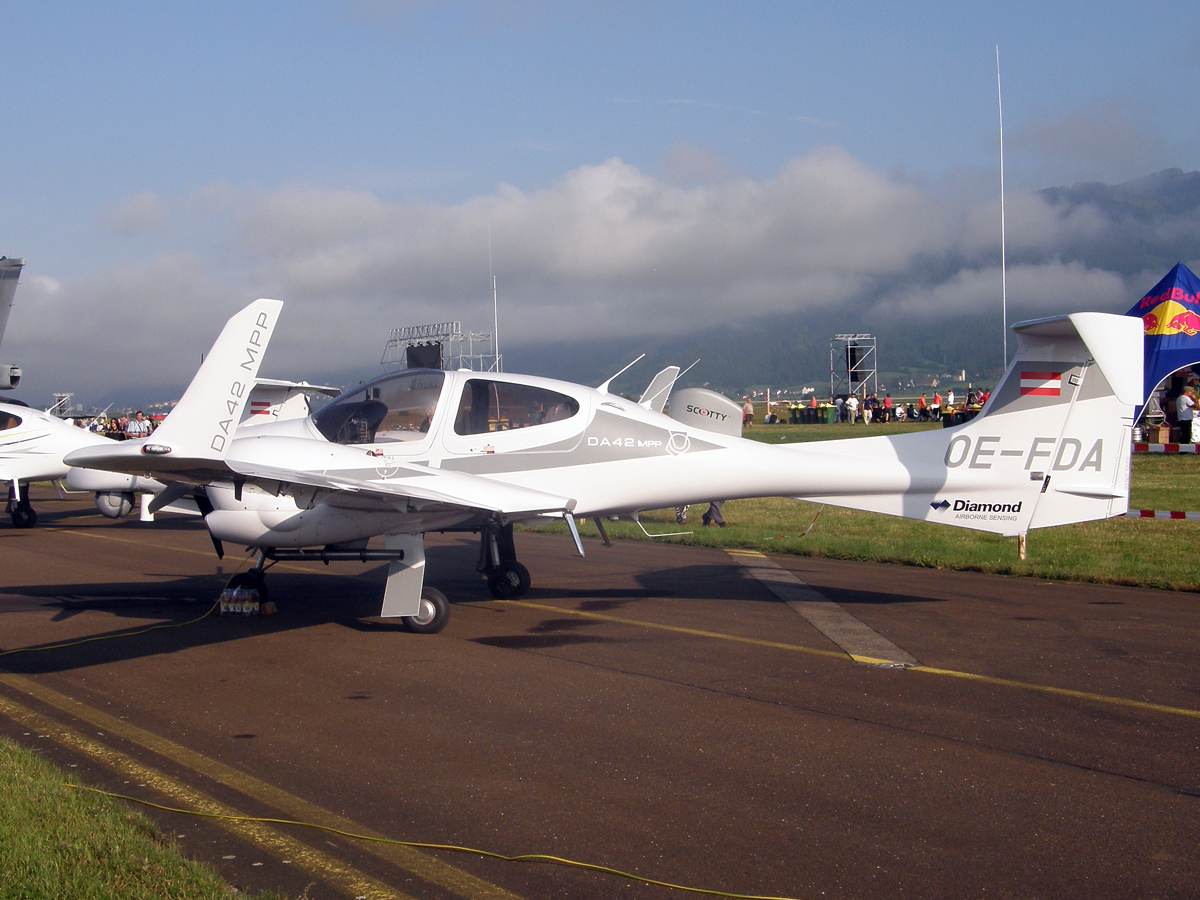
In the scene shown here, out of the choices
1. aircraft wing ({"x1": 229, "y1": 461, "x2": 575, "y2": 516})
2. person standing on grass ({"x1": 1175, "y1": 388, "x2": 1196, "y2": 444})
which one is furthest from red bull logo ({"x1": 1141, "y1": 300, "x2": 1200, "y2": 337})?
aircraft wing ({"x1": 229, "y1": 461, "x2": 575, "y2": 516})

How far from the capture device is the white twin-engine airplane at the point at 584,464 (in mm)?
8789

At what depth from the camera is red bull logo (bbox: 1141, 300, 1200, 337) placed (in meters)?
27.2

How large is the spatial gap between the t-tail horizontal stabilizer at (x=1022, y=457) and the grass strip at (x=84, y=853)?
6980 millimetres

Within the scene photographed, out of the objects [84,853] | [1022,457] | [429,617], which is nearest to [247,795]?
[84,853]

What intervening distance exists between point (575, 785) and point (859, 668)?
10.7 ft

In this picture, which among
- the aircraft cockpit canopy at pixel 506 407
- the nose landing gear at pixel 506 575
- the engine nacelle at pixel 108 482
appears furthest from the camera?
the engine nacelle at pixel 108 482

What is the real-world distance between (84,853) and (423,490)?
5.07 metres

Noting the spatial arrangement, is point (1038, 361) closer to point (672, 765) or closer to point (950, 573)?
point (950, 573)

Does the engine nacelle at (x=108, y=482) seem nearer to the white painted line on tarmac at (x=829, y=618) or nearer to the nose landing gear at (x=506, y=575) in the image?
the nose landing gear at (x=506, y=575)

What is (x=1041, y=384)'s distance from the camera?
938 centimetres

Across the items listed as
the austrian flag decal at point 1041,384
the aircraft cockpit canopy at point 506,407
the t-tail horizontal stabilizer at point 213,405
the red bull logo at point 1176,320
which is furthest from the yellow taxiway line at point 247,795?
the red bull logo at point 1176,320

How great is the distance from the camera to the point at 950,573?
41.2ft

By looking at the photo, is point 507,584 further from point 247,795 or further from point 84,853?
point 84,853

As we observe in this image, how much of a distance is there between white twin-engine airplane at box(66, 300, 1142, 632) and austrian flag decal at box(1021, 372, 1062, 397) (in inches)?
0.5
